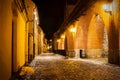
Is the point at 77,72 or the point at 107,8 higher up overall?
the point at 107,8

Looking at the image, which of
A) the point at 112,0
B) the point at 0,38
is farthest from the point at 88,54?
the point at 0,38

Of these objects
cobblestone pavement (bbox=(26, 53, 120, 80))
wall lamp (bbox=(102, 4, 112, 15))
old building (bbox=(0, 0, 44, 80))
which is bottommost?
cobblestone pavement (bbox=(26, 53, 120, 80))

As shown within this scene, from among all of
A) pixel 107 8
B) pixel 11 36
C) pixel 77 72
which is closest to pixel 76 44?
pixel 107 8

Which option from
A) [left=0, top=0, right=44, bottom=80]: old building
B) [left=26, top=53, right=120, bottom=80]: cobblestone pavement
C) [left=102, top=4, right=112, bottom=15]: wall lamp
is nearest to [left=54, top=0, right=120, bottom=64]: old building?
[left=102, top=4, right=112, bottom=15]: wall lamp

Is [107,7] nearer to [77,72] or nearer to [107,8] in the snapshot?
[107,8]

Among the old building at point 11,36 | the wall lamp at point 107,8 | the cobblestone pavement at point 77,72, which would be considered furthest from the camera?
the wall lamp at point 107,8

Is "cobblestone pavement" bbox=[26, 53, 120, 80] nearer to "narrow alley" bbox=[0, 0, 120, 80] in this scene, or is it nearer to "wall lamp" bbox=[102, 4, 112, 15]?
"narrow alley" bbox=[0, 0, 120, 80]

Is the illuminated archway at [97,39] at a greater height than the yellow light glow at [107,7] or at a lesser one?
lesser

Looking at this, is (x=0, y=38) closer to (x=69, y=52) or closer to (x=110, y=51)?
(x=110, y=51)

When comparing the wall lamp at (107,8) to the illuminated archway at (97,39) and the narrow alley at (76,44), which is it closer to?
the narrow alley at (76,44)

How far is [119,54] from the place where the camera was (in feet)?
41.8

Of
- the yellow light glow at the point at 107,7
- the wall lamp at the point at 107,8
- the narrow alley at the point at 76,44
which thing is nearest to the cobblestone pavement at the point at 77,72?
the narrow alley at the point at 76,44

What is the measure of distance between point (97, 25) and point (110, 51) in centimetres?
721

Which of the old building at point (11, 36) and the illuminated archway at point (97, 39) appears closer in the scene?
the old building at point (11, 36)
